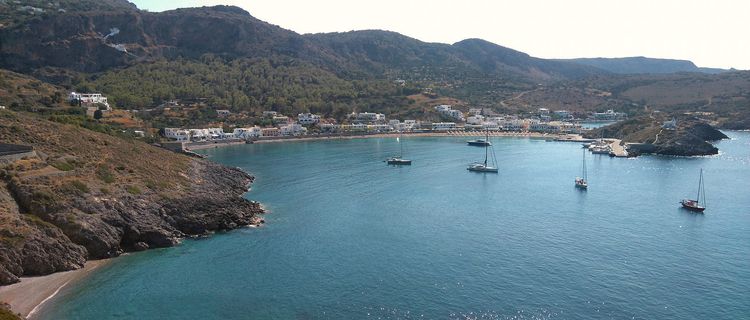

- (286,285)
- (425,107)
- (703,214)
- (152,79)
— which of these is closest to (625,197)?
(703,214)

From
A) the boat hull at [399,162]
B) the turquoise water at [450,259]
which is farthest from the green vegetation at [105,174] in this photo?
the boat hull at [399,162]

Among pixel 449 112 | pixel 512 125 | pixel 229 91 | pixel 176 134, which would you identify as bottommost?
Answer: pixel 176 134

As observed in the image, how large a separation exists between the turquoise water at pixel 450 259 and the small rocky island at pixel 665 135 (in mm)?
37814

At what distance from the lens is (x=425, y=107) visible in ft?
619

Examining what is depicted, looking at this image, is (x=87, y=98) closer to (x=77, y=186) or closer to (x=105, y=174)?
(x=105, y=174)

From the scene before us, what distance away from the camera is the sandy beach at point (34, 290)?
3494cm

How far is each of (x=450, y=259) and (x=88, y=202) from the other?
29.5 m

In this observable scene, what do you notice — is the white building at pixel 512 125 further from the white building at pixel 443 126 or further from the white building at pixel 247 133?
the white building at pixel 247 133

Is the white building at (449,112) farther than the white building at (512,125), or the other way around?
the white building at (449,112)

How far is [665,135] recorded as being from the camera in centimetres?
12662

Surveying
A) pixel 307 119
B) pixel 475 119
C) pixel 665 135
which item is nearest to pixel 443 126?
pixel 475 119

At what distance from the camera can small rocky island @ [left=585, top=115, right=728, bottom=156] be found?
4646 inches

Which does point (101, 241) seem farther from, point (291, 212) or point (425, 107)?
point (425, 107)

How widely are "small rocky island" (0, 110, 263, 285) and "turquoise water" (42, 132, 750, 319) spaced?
2.51 m
